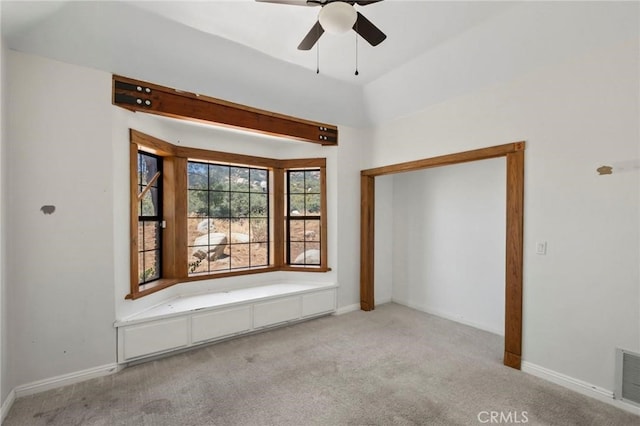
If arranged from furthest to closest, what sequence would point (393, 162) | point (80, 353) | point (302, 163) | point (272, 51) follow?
1. point (302, 163)
2. point (393, 162)
3. point (272, 51)
4. point (80, 353)

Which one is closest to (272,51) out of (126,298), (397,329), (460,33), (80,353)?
(460,33)

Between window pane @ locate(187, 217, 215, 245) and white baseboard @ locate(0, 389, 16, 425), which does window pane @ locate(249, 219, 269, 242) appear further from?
white baseboard @ locate(0, 389, 16, 425)

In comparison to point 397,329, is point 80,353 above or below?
above

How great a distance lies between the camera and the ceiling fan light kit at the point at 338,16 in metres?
1.72

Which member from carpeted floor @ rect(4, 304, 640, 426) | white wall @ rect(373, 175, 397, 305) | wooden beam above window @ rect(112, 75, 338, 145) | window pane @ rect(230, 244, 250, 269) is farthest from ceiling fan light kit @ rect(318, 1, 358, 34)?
window pane @ rect(230, 244, 250, 269)

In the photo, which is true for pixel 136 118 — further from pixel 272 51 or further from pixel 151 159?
pixel 272 51

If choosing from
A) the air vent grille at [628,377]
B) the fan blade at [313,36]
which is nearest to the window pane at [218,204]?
the fan blade at [313,36]

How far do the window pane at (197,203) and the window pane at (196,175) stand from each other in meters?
0.08

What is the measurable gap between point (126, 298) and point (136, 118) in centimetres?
187

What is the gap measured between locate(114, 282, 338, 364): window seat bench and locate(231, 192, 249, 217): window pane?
1113 mm

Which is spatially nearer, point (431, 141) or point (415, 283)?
point (431, 141)

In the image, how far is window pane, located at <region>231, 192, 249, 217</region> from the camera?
4250 mm

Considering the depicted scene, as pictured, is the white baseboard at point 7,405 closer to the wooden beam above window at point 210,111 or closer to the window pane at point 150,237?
the window pane at point 150,237

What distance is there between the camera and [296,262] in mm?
4578
